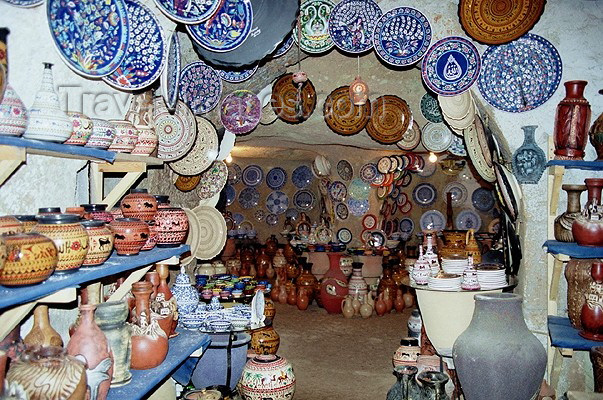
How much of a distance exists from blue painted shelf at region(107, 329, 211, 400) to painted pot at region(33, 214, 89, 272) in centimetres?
52

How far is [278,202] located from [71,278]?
8079 millimetres

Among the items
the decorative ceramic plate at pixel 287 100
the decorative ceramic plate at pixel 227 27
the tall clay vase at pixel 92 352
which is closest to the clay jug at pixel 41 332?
the tall clay vase at pixel 92 352

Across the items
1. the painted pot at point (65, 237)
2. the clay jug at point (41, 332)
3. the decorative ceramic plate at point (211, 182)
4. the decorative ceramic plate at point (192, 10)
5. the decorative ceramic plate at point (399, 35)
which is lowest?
the clay jug at point (41, 332)

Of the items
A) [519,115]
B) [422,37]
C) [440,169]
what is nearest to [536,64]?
[519,115]

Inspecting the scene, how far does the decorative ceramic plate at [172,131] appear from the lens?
107 inches

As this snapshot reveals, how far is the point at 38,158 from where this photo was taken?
6.03ft

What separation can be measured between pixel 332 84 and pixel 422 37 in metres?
1.39

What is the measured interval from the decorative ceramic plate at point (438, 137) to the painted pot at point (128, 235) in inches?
120

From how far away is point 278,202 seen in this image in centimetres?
952

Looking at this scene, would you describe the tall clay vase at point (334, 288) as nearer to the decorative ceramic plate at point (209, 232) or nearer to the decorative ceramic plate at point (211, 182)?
the decorative ceramic plate at point (211, 182)

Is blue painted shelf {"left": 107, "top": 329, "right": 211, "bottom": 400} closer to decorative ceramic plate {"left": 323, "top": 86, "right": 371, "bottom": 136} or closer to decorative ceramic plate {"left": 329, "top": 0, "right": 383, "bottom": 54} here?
decorative ceramic plate {"left": 329, "top": 0, "right": 383, "bottom": 54}

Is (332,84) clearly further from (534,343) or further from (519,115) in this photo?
(534,343)

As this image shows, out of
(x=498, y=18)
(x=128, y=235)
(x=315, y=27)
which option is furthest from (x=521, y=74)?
(x=128, y=235)

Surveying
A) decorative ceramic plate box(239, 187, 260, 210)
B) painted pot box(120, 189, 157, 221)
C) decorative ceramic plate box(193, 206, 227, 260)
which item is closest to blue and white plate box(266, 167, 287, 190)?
decorative ceramic plate box(239, 187, 260, 210)
